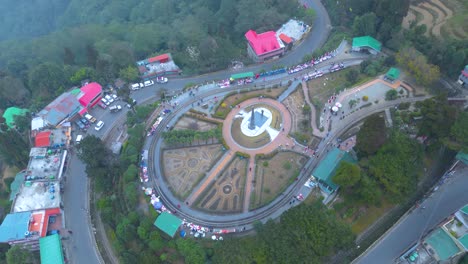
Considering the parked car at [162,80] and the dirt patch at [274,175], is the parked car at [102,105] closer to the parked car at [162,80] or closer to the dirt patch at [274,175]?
the parked car at [162,80]

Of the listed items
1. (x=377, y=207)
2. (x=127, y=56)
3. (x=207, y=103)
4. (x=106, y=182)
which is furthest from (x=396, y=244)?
(x=127, y=56)

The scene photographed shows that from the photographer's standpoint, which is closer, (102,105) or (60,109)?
(60,109)

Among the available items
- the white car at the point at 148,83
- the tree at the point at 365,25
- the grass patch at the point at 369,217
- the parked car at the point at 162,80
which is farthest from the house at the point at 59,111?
the tree at the point at 365,25

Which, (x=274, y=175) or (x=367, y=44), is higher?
(x=367, y=44)

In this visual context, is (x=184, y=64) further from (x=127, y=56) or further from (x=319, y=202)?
(x=319, y=202)

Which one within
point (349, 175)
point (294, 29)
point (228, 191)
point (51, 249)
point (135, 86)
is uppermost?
point (135, 86)

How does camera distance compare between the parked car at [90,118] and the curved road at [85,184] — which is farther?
the parked car at [90,118]

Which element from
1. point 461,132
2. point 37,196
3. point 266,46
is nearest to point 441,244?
point 461,132

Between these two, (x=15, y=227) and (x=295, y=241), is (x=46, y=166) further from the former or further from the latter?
(x=295, y=241)
